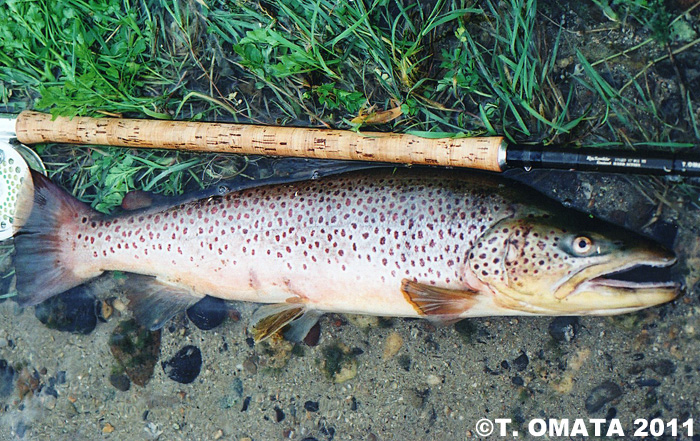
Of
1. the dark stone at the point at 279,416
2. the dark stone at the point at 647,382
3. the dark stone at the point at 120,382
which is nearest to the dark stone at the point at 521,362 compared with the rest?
the dark stone at the point at 647,382

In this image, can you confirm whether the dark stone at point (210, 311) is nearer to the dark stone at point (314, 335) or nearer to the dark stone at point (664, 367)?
the dark stone at point (314, 335)

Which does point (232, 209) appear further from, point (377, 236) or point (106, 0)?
point (106, 0)

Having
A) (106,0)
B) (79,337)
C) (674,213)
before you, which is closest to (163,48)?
(106,0)

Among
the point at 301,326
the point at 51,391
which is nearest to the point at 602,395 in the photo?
the point at 301,326

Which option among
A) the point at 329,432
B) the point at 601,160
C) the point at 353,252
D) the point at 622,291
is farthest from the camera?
the point at 329,432

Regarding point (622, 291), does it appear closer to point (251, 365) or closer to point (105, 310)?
point (251, 365)

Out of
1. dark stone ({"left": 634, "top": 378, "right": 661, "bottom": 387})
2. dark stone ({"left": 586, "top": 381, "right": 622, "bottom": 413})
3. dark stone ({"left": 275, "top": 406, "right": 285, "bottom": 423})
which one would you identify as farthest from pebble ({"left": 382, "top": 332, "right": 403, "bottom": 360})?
dark stone ({"left": 634, "top": 378, "right": 661, "bottom": 387})
